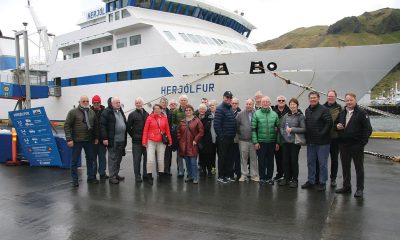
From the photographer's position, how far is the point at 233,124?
6.34m

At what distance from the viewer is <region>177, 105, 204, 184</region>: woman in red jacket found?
645 centimetres

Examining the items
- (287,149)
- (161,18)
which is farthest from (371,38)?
(287,149)

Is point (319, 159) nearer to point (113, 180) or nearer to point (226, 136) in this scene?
point (226, 136)

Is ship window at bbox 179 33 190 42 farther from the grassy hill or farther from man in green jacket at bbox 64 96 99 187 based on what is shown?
the grassy hill

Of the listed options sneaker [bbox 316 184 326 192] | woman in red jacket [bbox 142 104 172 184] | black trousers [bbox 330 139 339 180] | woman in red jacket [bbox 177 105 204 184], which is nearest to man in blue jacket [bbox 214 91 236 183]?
woman in red jacket [bbox 177 105 204 184]

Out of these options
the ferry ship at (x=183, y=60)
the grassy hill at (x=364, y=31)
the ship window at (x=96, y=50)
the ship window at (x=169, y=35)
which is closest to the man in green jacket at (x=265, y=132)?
the ferry ship at (x=183, y=60)

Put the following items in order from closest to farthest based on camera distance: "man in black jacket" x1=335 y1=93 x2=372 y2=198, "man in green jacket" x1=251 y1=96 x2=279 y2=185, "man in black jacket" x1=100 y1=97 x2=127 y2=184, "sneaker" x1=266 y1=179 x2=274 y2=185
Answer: "man in black jacket" x1=335 y1=93 x2=372 y2=198 < "man in green jacket" x1=251 y1=96 x2=279 y2=185 < "sneaker" x1=266 y1=179 x2=274 y2=185 < "man in black jacket" x1=100 y1=97 x2=127 y2=184

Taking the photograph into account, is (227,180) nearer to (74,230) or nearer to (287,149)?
(287,149)

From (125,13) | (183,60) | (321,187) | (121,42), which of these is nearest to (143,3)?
(125,13)

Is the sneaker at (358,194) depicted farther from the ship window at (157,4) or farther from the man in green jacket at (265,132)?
the ship window at (157,4)

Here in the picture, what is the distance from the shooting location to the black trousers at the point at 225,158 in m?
6.36

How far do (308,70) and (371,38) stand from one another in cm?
14460

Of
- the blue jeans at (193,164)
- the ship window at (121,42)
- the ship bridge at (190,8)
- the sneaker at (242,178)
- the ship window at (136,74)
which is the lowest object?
the sneaker at (242,178)

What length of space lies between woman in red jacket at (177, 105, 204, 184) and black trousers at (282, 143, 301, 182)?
153 cm
